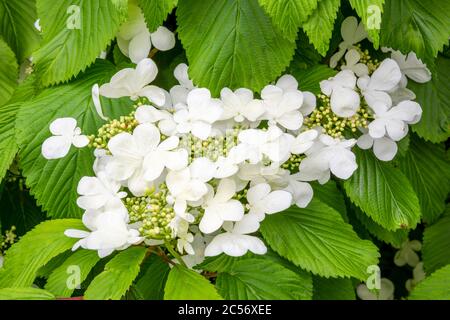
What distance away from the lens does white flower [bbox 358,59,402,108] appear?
3.15 ft

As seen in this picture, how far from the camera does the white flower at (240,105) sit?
883 mm

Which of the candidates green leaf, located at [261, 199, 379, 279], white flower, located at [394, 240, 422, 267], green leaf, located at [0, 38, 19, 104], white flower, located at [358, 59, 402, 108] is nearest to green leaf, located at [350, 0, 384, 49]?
white flower, located at [358, 59, 402, 108]

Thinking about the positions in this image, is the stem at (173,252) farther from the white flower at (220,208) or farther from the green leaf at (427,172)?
the green leaf at (427,172)

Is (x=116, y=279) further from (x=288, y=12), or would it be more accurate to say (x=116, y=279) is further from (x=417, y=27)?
(x=417, y=27)

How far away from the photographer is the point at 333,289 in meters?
1.01

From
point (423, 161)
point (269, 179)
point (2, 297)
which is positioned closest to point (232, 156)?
point (269, 179)

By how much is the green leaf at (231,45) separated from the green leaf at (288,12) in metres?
0.07

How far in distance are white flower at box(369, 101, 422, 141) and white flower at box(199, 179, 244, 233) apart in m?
0.26

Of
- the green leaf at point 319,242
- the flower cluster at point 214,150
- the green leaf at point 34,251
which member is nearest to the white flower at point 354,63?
the flower cluster at point 214,150

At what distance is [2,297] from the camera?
2.67 ft

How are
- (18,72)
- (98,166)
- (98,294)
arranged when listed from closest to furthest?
(98,294)
(98,166)
(18,72)
